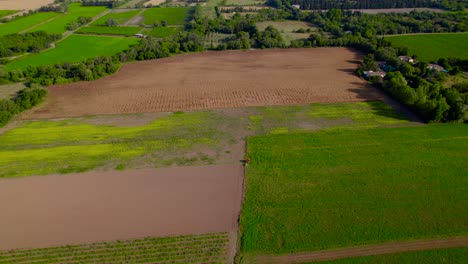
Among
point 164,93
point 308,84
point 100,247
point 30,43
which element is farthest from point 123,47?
point 100,247

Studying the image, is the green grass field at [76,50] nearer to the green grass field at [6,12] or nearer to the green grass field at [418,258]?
the green grass field at [6,12]

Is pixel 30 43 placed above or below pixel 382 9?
below

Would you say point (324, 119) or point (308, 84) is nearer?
point (324, 119)

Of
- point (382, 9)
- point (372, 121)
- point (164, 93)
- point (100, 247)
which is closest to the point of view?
point (100, 247)

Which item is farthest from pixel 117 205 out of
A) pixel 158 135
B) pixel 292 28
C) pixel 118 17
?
pixel 118 17

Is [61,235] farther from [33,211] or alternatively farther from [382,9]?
[382,9]

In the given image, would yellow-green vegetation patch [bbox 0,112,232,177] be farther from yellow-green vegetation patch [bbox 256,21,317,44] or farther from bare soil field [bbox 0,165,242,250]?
yellow-green vegetation patch [bbox 256,21,317,44]

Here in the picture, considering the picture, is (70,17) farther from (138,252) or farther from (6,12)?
(138,252)
